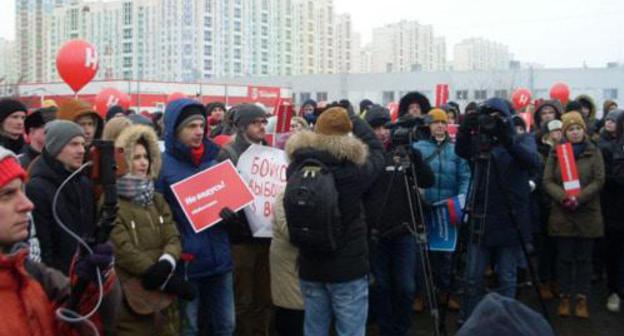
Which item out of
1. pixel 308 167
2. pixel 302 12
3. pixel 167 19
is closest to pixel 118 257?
pixel 308 167

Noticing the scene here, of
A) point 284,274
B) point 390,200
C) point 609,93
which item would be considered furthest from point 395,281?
point 609,93

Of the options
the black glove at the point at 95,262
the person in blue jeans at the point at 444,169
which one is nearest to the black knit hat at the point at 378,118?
the person in blue jeans at the point at 444,169

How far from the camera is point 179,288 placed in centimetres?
423

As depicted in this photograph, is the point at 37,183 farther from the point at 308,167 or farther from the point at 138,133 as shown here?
the point at 308,167

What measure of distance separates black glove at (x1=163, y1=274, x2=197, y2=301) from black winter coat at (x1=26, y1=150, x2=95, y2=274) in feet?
1.93

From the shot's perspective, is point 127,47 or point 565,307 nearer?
point 565,307

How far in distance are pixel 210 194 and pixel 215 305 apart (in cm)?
75

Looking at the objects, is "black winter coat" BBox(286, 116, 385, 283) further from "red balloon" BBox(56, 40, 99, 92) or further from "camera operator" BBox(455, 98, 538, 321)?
"red balloon" BBox(56, 40, 99, 92)

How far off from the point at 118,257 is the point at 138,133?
79 cm

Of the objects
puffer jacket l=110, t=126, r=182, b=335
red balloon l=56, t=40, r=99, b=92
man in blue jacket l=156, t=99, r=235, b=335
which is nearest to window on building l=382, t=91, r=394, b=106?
red balloon l=56, t=40, r=99, b=92

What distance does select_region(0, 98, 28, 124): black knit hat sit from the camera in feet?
19.1

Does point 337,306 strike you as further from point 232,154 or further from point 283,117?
point 283,117

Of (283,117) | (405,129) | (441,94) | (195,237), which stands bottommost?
(195,237)

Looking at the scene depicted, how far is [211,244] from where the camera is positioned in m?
4.71
